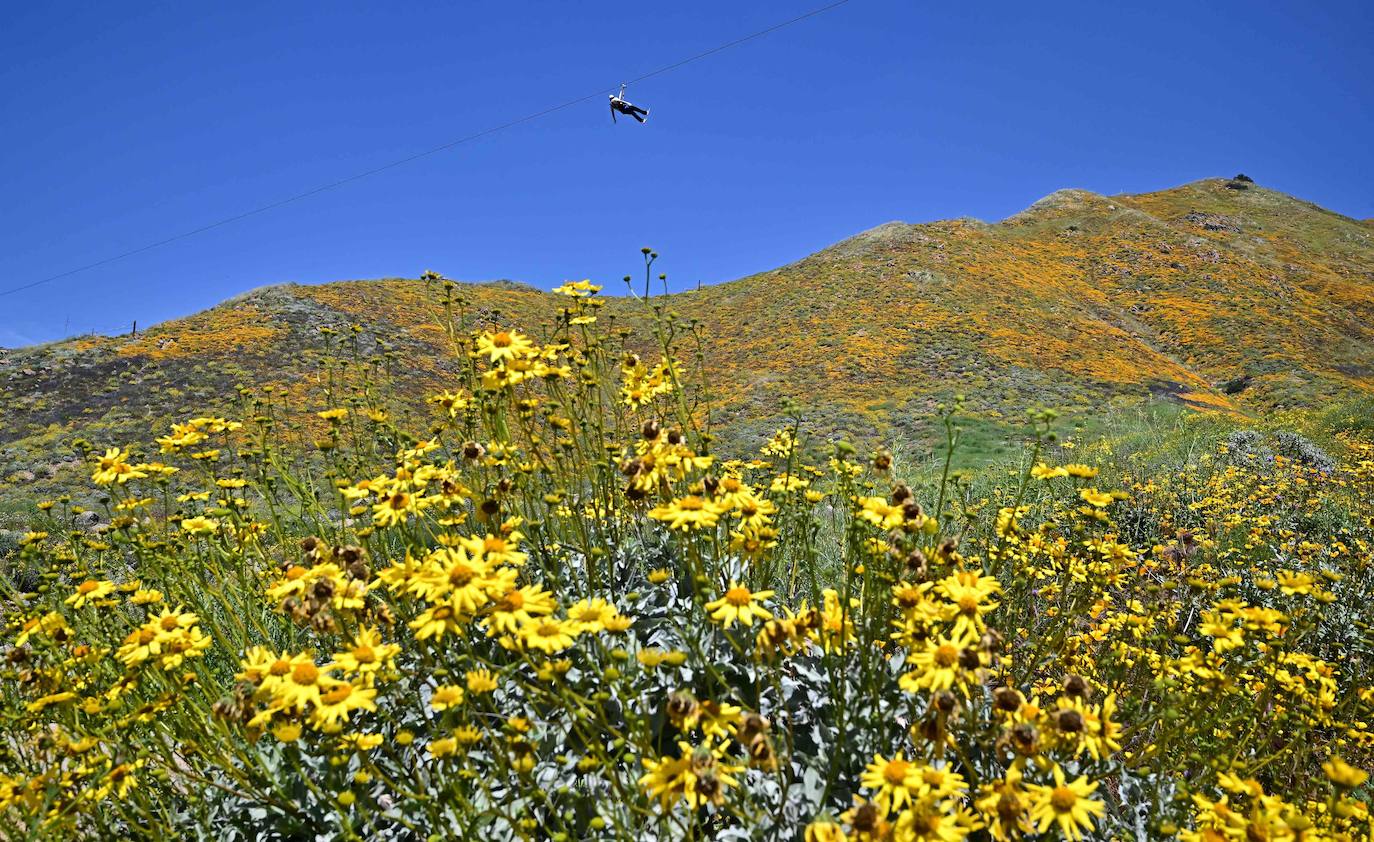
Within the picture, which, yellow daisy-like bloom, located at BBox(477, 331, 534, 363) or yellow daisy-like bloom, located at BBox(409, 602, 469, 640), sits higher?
yellow daisy-like bloom, located at BBox(477, 331, 534, 363)

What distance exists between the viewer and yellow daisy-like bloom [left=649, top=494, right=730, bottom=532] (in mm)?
2002

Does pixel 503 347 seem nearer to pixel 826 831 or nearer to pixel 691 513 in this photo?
pixel 691 513

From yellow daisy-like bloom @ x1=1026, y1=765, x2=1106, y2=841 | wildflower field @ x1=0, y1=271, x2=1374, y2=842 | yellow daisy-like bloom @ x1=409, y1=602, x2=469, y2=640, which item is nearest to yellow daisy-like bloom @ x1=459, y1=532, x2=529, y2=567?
wildflower field @ x1=0, y1=271, x2=1374, y2=842

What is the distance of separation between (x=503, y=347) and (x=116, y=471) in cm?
206

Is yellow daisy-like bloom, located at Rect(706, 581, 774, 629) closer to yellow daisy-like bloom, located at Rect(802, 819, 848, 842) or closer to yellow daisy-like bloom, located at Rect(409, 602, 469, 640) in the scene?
yellow daisy-like bloom, located at Rect(802, 819, 848, 842)

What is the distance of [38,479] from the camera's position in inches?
420

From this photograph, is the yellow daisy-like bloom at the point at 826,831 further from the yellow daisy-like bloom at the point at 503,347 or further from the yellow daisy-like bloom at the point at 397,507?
the yellow daisy-like bloom at the point at 503,347

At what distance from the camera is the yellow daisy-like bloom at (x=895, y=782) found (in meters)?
1.58

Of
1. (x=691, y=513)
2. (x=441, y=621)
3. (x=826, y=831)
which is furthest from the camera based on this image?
(x=691, y=513)

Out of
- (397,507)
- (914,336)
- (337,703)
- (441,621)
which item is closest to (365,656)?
(337,703)

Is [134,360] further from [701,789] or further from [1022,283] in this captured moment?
[1022,283]

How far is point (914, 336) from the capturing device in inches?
814

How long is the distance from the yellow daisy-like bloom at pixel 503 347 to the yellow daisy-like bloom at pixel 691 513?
1.02 metres

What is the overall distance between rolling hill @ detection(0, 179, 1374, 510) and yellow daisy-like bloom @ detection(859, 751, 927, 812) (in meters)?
8.48
